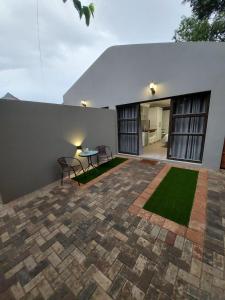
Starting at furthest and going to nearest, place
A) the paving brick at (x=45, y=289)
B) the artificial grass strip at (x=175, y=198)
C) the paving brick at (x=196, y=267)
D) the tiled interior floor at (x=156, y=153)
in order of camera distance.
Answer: the tiled interior floor at (x=156, y=153) < the artificial grass strip at (x=175, y=198) < the paving brick at (x=196, y=267) < the paving brick at (x=45, y=289)

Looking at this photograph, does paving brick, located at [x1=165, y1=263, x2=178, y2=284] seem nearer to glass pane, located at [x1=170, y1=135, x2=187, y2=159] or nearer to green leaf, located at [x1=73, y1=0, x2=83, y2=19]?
green leaf, located at [x1=73, y1=0, x2=83, y2=19]

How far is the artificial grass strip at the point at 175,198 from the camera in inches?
89.7

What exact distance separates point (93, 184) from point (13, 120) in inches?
94.0

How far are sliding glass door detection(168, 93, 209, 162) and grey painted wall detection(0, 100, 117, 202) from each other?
3197 mm

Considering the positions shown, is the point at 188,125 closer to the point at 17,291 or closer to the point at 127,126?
the point at 127,126

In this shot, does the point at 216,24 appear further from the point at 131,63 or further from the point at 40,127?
the point at 40,127

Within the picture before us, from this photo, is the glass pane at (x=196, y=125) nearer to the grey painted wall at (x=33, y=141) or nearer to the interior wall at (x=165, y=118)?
the grey painted wall at (x=33, y=141)

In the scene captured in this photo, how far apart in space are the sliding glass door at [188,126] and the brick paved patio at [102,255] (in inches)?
78.4

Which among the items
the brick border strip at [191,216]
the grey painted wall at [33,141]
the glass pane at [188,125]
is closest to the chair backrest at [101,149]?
the grey painted wall at [33,141]

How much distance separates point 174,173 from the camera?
388cm

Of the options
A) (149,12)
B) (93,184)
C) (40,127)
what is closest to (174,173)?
(93,184)

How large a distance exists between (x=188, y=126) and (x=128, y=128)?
2420 millimetres

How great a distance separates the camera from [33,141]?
3.08 metres

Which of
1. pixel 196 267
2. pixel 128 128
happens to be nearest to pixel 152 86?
pixel 128 128
